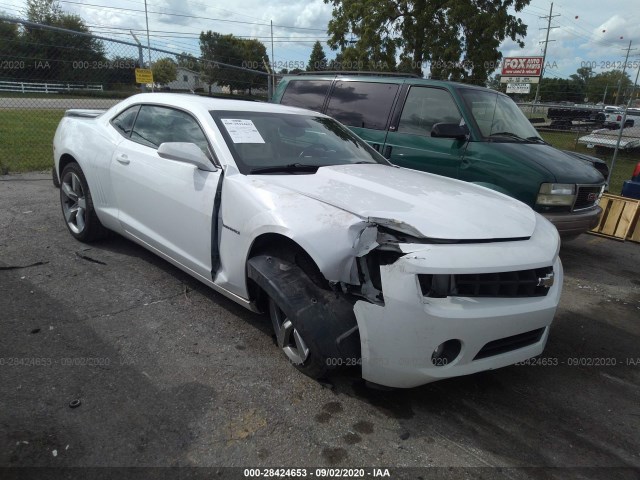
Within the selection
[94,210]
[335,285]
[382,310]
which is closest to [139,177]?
[94,210]

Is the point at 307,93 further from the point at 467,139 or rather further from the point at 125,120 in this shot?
the point at 125,120

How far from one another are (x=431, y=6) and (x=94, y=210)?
38.5 feet

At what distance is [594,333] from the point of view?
3.73 meters

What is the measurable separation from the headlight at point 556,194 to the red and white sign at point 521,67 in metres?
26.6

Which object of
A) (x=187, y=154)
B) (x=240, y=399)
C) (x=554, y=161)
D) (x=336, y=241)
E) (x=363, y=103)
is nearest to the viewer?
(x=336, y=241)

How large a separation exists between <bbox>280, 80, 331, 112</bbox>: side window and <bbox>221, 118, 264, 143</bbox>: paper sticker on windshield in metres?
2.95

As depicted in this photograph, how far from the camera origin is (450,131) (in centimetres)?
489

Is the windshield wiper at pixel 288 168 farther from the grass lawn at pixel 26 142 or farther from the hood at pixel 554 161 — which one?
the grass lawn at pixel 26 142

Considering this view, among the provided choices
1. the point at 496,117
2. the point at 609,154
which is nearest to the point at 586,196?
the point at 496,117

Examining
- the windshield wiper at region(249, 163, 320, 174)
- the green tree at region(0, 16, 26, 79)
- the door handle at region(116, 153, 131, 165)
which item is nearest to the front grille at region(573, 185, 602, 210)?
the windshield wiper at region(249, 163, 320, 174)

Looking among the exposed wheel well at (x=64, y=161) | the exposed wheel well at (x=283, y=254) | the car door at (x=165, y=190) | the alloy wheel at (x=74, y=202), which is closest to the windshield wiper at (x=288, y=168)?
the car door at (x=165, y=190)

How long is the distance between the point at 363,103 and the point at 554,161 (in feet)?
7.67

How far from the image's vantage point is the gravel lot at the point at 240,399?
7.15ft

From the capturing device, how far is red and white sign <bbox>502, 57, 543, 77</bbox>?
28031 mm
